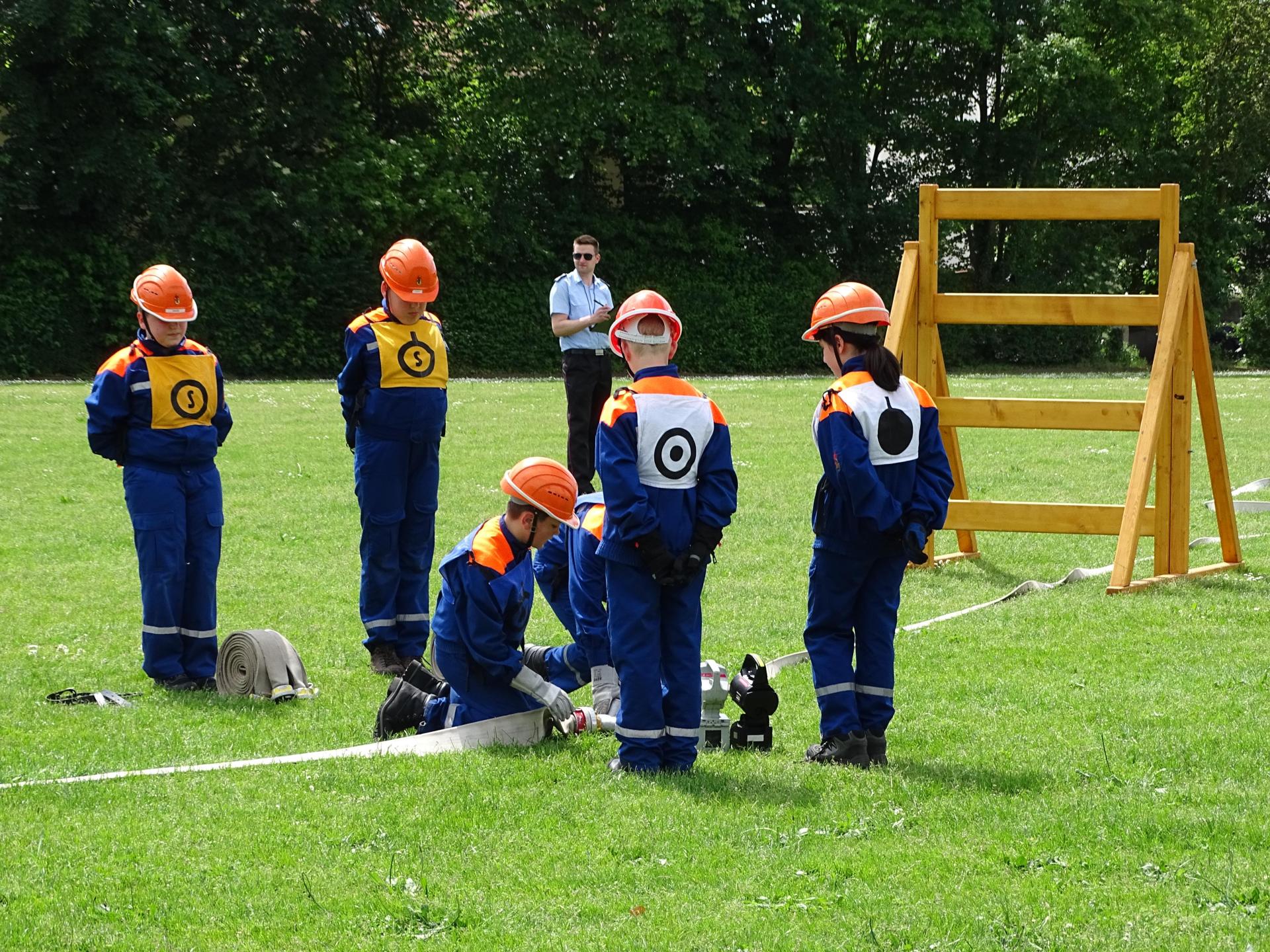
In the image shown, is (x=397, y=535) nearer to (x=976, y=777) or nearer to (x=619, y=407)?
(x=619, y=407)

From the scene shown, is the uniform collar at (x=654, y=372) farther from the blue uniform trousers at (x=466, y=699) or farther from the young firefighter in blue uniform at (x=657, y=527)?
the blue uniform trousers at (x=466, y=699)

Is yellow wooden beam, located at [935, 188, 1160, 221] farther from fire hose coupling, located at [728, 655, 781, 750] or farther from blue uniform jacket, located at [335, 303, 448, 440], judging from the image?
fire hose coupling, located at [728, 655, 781, 750]

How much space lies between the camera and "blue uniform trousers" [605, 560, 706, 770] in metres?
6.05

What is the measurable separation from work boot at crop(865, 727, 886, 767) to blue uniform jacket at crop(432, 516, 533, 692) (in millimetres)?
1558

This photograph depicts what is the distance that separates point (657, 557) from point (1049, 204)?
6156mm

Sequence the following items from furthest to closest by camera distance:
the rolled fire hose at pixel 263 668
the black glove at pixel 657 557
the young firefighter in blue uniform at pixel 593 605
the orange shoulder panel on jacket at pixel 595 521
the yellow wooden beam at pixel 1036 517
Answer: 1. the yellow wooden beam at pixel 1036 517
2. the rolled fire hose at pixel 263 668
3. the orange shoulder panel on jacket at pixel 595 521
4. the young firefighter in blue uniform at pixel 593 605
5. the black glove at pixel 657 557

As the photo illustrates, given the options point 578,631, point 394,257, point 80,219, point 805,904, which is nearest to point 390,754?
point 578,631

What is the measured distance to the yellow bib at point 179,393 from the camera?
7988 millimetres

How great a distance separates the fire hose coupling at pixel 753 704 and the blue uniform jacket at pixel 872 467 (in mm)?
671

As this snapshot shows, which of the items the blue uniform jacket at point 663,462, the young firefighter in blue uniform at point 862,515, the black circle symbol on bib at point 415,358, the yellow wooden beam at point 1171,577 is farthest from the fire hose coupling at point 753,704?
the yellow wooden beam at point 1171,577

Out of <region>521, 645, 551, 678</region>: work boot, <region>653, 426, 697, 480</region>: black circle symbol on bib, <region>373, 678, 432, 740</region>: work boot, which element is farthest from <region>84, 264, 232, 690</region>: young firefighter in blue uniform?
<region>653, 426, 697, 480</region>: black circle symbol on bib

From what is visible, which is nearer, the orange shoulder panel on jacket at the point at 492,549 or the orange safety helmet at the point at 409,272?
the orange shoulder panel on jacket at the point at 492,549

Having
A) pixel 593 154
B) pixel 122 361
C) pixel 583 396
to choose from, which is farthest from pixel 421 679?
pixel 593 154

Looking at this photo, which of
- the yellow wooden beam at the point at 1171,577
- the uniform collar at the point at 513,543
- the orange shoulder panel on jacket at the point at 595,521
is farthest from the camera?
the yellow wooden beam at the point at 1171,577
